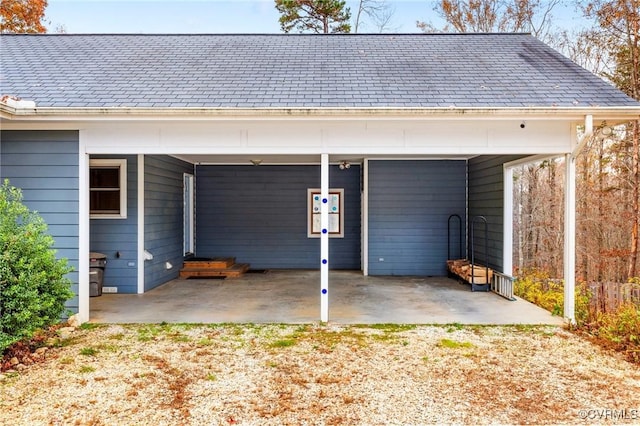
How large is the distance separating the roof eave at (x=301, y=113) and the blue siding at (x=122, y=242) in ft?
7.63

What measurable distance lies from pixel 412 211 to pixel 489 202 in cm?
176

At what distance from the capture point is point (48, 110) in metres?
4.97

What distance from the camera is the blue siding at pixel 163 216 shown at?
757 centimetres

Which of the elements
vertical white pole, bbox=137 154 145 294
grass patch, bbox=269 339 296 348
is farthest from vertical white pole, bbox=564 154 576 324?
vertical white pole, bbox=137 154 145 294

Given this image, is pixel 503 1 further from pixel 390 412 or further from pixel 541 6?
pixel 390 412

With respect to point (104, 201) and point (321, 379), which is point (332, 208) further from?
point (321, 379)

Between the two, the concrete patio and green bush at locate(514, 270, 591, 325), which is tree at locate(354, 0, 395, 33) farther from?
green bush at locate(514, 270, 591, 325)

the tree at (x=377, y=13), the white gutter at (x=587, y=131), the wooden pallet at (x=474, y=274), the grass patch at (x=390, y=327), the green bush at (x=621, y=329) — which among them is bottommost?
the grass patch at (x=390, y=327)

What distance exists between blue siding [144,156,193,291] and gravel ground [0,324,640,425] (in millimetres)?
2719

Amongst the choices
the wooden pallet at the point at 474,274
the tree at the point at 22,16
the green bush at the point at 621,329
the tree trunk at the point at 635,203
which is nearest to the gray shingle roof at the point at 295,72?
the green bush at the point at 621,329

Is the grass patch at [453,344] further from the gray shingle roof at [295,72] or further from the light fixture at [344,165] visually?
the light fixture at [344,165]

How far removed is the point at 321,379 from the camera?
3668mm

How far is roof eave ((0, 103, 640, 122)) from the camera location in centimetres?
496

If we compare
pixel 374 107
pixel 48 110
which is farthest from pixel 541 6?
pixel 48 110
